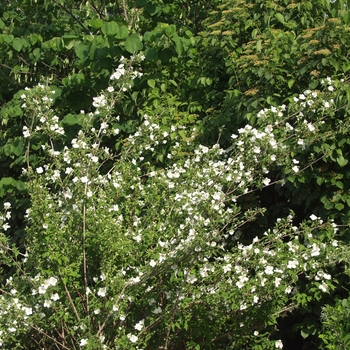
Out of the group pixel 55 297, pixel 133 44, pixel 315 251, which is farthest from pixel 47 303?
pixel 133 44

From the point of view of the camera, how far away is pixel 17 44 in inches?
185

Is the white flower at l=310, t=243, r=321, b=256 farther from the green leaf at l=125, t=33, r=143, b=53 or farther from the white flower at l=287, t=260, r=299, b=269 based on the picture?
the green leaf at l=125, t=33, r=143, b=53

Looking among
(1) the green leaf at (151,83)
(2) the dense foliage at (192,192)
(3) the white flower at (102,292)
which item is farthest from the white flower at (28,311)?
(1) the green leaf at (151,83)

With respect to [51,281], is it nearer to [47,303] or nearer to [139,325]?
[47,303]

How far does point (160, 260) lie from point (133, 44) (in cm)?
188

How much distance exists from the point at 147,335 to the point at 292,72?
183 centimetres

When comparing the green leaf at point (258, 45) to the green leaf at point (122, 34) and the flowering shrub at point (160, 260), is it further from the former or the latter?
the green leaf at point (122, 34)

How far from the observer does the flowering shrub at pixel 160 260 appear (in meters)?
2.78

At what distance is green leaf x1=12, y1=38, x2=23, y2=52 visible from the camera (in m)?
4.68

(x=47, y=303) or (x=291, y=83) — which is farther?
(x=291, y=83)

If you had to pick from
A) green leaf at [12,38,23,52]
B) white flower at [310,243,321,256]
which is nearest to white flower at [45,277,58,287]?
white flower at [310,243,321,256]

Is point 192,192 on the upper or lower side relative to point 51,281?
upper

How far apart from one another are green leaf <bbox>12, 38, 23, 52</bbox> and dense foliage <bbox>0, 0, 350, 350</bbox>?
37 mm

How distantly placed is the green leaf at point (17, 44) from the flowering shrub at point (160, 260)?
4.76 ft
